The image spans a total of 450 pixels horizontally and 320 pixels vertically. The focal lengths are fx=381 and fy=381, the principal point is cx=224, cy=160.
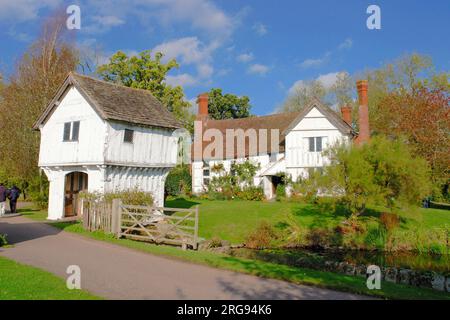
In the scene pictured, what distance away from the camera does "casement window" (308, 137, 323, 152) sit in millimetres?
32281

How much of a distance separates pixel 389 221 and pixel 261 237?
7.35 meters

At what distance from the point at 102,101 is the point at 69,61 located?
48.9 feet

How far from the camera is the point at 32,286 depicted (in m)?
8.43

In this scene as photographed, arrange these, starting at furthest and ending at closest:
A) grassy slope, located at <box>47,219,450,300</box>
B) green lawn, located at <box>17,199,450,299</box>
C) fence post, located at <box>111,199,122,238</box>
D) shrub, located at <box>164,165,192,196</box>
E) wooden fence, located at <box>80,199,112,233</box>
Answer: shrub, located at <box>164,165,192,196</box>, wooden fence, located at <box>80,199,112,233</box>, fence post, located at <box>111,199,122,238</box>, green lawn, located at <box>17,199,450,299</box>, grassy slope, located at <box>47,219,450,300</box>

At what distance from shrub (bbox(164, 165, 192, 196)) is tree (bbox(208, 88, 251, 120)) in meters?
23.5

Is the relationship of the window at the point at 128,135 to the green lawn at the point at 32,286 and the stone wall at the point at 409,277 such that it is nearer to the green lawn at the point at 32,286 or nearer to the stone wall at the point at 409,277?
the green lawn at the point at 32,286

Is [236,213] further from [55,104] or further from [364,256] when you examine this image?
[55,104]

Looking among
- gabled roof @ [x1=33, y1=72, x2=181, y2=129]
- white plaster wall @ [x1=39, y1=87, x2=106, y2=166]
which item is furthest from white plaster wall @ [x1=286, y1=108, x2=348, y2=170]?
white plaster wall @ [x1=39, y1=87, x2=106, y2=166]

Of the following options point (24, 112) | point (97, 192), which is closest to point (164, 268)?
point (97, 192)

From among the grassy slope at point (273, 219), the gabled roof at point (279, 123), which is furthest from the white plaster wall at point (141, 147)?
the gabled roof at point (279, 123)

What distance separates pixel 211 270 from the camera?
11.2 m

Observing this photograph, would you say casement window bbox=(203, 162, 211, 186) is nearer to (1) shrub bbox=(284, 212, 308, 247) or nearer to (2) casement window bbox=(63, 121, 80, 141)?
(2) casement window bbox=(63, 121, 80, 141)

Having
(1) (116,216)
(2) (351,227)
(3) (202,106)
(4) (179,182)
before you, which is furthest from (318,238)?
(3) (202,106)

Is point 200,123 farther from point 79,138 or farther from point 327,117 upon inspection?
point 79,138
